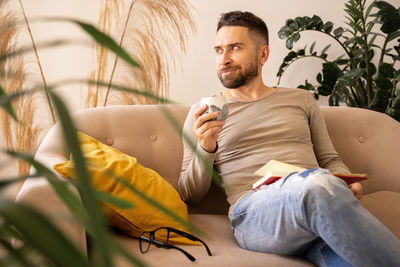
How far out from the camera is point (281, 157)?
171 centimetres

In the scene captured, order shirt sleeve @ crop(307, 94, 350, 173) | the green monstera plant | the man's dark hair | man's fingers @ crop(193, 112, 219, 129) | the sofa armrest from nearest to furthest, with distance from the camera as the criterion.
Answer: the sofa armrest, man's fingers @ crop(193, 112, 219, 129), shirt sleeve @ crop(307, 94, 350, 173), the man's dark hair, the green monstera plant

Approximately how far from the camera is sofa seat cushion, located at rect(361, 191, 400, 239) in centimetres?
168

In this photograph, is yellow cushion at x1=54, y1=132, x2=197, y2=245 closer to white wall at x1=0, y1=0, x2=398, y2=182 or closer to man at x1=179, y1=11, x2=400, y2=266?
man at x1=179, y1=11, x2=400, y2=266

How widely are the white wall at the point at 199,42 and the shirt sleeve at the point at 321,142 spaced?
3.08ft

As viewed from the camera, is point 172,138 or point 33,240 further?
point 172,138

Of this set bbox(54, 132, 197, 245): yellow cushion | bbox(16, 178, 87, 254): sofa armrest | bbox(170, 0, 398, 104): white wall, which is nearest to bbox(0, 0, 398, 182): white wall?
bbox(170, 0, 398, 104): white wall

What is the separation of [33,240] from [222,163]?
1.60 m

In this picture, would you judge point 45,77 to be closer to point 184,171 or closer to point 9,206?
point 184,171

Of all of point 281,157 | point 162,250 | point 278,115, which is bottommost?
point 162,250

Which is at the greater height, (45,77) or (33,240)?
(33,240)

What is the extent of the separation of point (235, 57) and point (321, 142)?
→ 1.65ft

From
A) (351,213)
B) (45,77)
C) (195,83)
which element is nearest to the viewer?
(351,213)

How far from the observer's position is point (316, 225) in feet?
3.79

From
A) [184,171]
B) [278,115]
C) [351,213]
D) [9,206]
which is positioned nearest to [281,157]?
[278,115]
